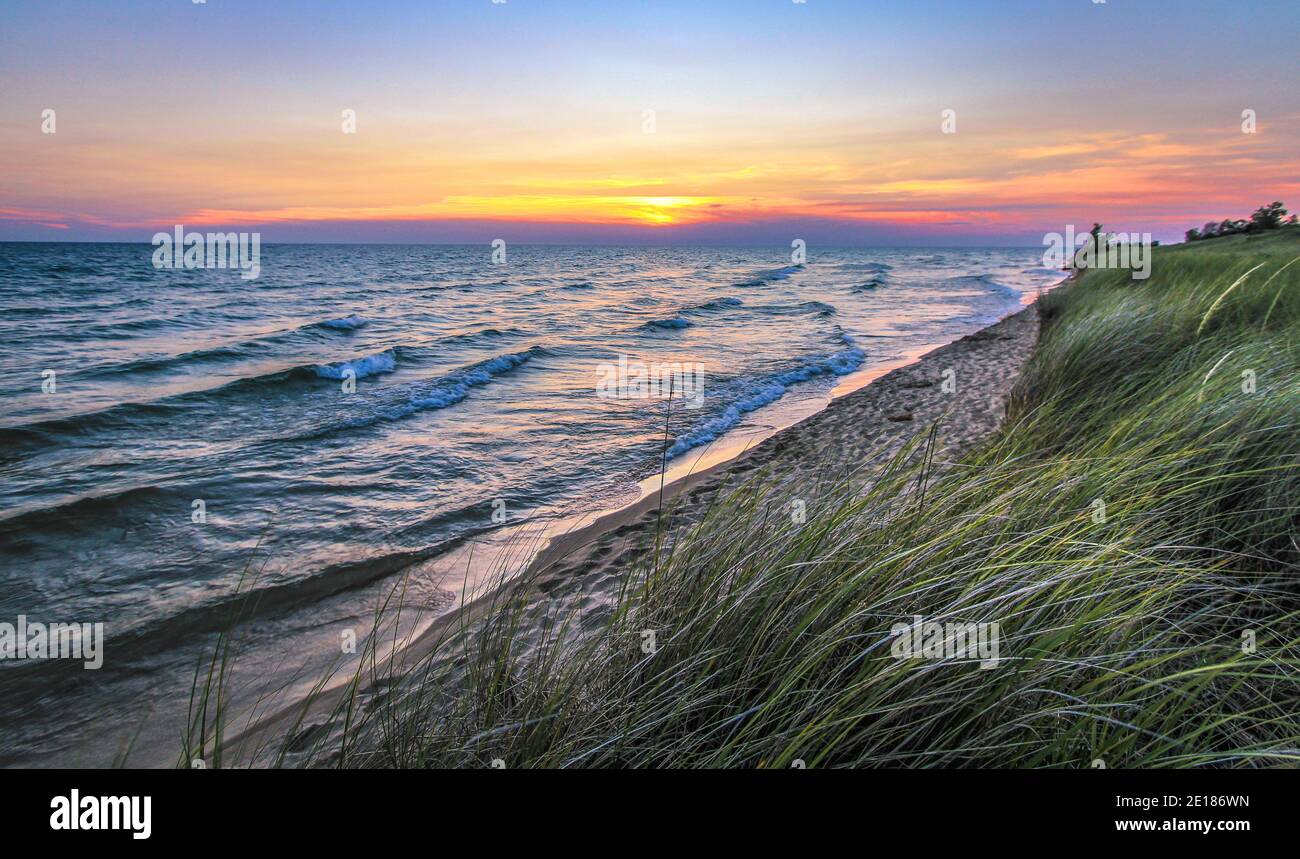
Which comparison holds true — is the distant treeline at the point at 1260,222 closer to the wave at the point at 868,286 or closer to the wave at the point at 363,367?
the wave at the point at 868,286

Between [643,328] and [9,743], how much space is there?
22.0 meters

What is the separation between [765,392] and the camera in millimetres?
14094

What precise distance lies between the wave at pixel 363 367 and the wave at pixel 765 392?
32.4ft

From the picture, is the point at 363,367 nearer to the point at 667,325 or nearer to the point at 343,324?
the point at 343,324

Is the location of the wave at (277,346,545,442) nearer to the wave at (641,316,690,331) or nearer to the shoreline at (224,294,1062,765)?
the shoreline at (224,294,1062,765)

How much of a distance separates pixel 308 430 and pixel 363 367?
5954mm

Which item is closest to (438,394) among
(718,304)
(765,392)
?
(765,392)

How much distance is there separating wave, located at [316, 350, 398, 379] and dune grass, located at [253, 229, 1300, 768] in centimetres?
1395

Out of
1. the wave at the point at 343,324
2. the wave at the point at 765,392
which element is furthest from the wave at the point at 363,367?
the wave at the point at 765,392

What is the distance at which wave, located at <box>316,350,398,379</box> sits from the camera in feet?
51.9

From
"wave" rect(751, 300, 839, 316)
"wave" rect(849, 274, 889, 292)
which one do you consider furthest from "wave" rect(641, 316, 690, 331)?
"wave" rect(849, 274, 889, 292)
